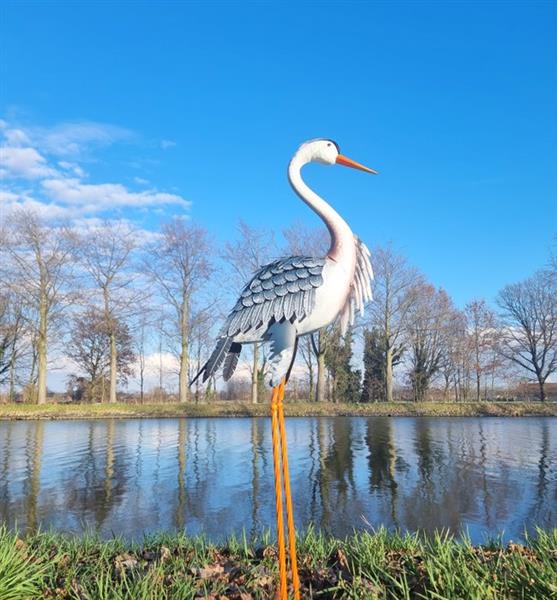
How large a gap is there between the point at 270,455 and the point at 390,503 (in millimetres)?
5356

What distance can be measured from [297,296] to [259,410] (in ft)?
76.6

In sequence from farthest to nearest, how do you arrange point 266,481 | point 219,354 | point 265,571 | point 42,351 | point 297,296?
point 42,351 → point 266,481 → point 265,571 → point 219,354 → point 297,296

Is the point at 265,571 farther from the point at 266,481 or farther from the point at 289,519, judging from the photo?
the point at 266,481

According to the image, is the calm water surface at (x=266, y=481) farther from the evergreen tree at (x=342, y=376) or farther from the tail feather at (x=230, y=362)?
Result: the evergreen tree at (x=342, y=376)

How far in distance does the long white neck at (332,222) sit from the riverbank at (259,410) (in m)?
22.9

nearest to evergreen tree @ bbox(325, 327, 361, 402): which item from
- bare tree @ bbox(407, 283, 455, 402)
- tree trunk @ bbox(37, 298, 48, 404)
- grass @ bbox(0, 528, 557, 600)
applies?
bare tree @ bbox(407, 283, 455, 402)

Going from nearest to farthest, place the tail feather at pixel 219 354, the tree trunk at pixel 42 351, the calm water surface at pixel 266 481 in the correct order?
the tail feather at pixel 219 354 < the calm water surface at pixel 266 481 < the tree trunk at pixel 42 351

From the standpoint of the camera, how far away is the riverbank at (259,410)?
2500 cm

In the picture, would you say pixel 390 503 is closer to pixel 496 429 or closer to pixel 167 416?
pixel 496 429

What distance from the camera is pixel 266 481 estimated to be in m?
9.95

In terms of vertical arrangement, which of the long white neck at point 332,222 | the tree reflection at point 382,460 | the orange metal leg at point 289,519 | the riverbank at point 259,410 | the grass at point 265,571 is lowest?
the tree reflection at point 382,460

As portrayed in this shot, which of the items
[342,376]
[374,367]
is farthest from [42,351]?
[374,367]

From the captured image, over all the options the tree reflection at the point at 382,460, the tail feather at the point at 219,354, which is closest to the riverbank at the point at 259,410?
the tree reflection at the point at 382,460

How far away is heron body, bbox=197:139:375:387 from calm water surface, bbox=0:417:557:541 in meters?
1.78
